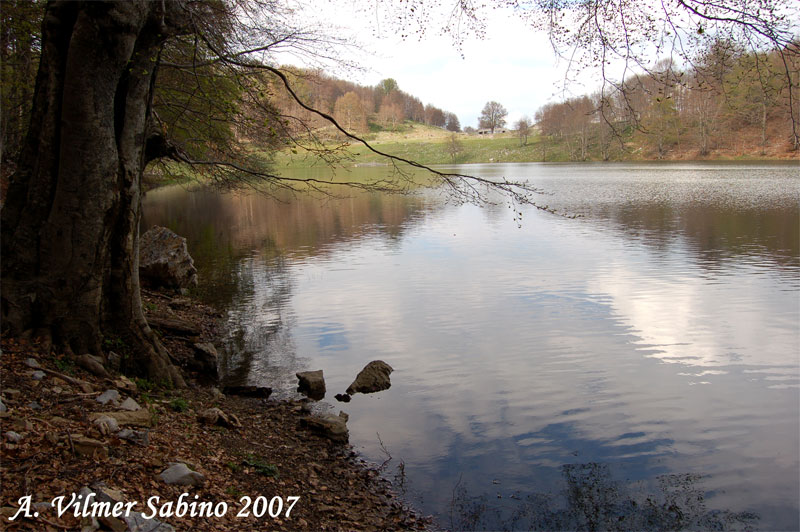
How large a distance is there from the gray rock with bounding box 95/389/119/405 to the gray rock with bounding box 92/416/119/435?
529 mm

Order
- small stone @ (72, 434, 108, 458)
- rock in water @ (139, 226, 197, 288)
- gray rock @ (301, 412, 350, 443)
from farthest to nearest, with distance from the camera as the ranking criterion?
rock in water @ (139, 226, 197, 288) < gray rock @ (301, 412, 350, 443) < small stone @ (72, 434, 108, 458)

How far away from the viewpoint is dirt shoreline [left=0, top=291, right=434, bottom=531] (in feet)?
14.1

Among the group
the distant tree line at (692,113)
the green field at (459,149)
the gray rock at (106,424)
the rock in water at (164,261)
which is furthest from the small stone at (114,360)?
the green field at (459,149)

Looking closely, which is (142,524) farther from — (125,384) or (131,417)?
(125,384)

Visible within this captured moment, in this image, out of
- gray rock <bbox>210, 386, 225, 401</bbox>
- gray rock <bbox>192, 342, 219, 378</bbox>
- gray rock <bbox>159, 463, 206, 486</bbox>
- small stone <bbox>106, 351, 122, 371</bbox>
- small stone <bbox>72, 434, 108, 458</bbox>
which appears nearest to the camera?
small stone <bbox>72, 434, 108, 458</bbox>

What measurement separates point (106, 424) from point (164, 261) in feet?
33.4

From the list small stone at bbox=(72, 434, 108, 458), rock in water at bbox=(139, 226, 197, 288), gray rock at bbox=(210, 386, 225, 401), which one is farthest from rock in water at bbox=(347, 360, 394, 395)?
rock in water at bbox=(139, 226, 197, 288)

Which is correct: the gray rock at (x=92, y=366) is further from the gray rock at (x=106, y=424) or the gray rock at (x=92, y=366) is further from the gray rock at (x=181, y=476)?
the gray rock at (x=181, y=476)

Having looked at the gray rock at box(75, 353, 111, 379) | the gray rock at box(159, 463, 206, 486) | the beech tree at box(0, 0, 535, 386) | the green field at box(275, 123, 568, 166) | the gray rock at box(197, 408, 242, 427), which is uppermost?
the green field at box(275, 123, 568, 166)

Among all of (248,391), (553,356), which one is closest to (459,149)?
(553,356)

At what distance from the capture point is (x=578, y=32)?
700 cm

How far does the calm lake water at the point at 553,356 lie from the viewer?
655 cm

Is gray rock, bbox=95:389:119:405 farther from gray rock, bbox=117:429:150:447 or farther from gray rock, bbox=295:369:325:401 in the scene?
gray rock, bbox=295:369:325:401

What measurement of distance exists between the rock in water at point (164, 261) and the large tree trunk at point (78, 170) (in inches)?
307
